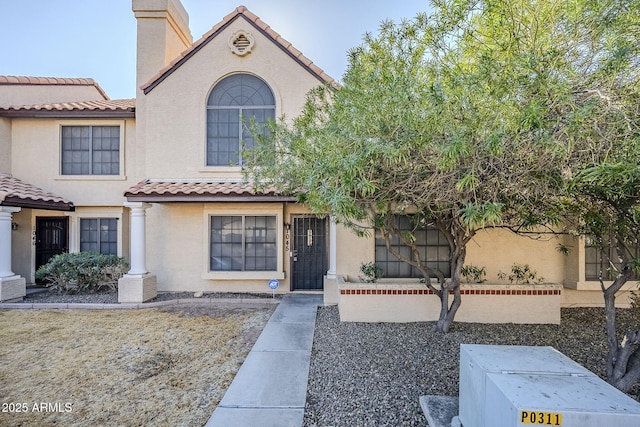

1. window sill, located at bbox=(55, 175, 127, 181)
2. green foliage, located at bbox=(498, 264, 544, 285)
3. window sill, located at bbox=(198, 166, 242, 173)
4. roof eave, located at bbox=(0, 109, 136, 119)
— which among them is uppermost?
roof eave, located at bbox=(0, 109, 136, 119)

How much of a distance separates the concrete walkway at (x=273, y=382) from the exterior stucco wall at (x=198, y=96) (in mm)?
5933

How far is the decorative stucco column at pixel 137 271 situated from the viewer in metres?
9.61

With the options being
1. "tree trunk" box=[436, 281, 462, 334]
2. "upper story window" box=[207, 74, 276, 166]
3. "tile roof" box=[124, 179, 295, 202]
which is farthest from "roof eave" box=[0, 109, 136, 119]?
"tree trunk" box=[436, 281, 462, 334]

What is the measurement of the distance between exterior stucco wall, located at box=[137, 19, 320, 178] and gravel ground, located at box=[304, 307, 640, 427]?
6.67 metres

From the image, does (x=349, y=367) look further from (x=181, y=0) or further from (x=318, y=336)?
(x=181, y=0)

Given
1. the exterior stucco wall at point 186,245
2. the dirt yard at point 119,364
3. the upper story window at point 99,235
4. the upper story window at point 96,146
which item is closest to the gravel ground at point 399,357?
the dirt yard at point 119,364

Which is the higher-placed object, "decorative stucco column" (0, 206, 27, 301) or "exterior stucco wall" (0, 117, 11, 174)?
"exterior stucco wall" (0, 117, 11, 174)

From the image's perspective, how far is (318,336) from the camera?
690cm

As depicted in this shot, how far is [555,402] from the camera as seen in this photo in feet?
8.39

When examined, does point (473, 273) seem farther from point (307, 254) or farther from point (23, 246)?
point (23, 246)

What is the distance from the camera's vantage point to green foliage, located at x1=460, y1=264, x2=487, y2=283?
8688 mm

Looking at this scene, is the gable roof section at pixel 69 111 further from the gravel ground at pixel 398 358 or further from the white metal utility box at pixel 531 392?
the white metal utility box at pixel 531 392

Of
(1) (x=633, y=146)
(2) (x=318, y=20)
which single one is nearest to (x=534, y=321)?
(1) (x=633, y=146)

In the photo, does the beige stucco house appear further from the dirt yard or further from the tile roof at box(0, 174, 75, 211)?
the dirt yard
